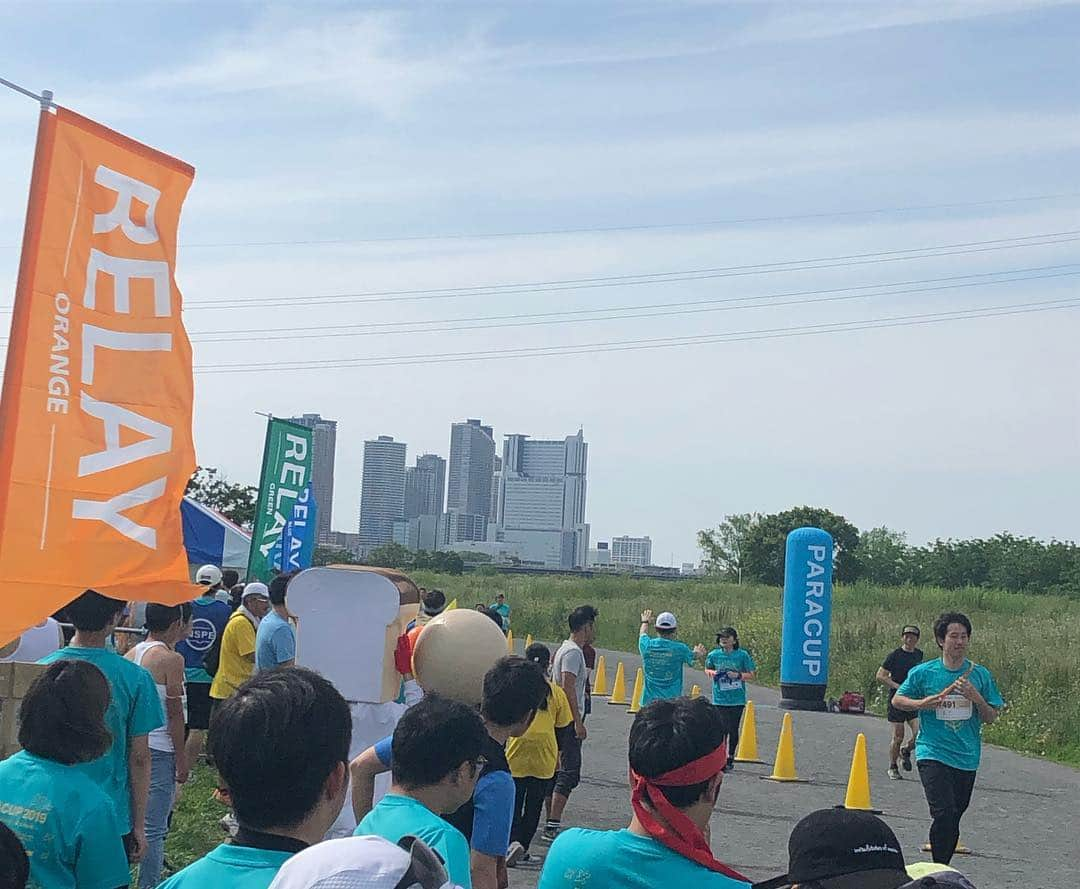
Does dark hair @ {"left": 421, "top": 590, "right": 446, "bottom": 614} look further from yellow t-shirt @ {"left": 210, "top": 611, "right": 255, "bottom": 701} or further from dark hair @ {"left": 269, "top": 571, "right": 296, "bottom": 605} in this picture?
dark hair @ {"left": 269, "top": 571, "right": 296, "bottom": 605}

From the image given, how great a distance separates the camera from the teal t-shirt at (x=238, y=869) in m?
2.71

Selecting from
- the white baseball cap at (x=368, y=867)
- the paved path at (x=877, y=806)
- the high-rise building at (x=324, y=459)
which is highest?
the high-rise building at (x=324, y=459)

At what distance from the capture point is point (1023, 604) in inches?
1591

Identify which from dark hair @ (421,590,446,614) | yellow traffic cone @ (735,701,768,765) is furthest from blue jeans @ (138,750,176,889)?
yellow traffic cone @ (735,701,768,765)

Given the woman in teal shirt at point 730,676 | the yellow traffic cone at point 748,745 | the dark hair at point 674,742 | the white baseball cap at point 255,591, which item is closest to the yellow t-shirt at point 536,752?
the white baseball cap at point 255,591

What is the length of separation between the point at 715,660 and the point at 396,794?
1207 centimetres

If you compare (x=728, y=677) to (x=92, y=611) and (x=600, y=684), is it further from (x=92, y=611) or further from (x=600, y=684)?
(x=600, y=684)

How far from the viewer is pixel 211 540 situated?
21.0m

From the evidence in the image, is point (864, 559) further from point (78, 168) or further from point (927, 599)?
point (78, 168)

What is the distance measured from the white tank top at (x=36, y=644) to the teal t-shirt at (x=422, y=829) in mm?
5119

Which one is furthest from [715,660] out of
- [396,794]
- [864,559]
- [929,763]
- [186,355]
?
[864,559]

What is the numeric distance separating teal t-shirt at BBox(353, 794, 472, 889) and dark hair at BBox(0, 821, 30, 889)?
118 cm

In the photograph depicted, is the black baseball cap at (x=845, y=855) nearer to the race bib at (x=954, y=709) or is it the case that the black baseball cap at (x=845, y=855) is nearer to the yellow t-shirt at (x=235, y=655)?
the race bib at (x=954, y=709)

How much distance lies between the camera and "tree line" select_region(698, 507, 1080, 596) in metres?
79.4
